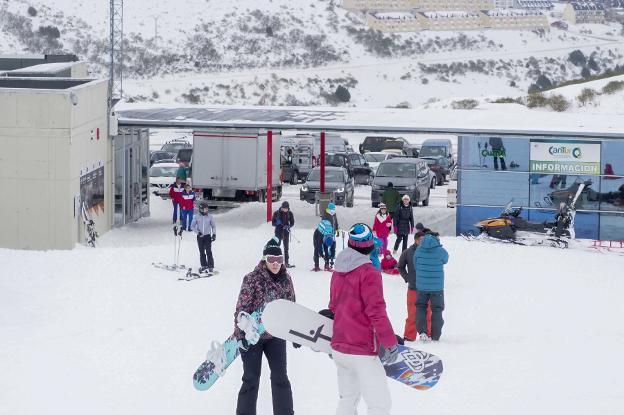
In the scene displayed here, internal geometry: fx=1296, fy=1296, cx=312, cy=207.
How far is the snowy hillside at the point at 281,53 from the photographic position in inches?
3413

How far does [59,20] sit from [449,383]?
87.8 meters

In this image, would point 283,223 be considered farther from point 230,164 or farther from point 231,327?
point 230,164

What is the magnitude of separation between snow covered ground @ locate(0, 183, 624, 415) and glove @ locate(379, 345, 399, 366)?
1.83m

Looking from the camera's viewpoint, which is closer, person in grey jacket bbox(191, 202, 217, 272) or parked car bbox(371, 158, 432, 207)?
person in grey jacket bbox(191, 202, 217, 272)

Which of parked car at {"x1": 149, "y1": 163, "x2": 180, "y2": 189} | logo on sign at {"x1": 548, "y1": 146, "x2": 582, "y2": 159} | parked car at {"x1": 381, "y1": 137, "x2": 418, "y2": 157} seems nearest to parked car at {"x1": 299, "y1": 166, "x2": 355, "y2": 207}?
parked car at {"x1": 149, "y1": 163, "x2": 180, "y2": 189}

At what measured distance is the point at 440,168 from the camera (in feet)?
141

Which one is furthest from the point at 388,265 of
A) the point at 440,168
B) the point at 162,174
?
the point at 440,168

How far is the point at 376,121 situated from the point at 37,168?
9030 millimetres

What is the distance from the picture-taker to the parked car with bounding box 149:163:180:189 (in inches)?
1464

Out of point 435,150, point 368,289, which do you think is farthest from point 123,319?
point 435,150

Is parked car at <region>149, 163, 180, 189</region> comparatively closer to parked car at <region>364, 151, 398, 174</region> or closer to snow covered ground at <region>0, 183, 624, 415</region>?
parked car at <region>364, 151, 398, 174</region>

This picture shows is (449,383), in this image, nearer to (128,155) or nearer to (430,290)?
(430,290)

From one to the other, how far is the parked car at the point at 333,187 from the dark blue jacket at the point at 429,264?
1950 centimetres

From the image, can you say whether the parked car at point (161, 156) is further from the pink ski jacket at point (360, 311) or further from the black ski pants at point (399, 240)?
the pink ski jacket at point (360, 311)
